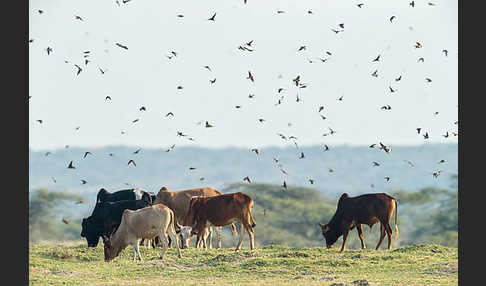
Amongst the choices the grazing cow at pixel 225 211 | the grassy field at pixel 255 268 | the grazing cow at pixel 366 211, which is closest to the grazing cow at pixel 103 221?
the grassy field at pixel 255 268

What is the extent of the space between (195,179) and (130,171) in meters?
15.5

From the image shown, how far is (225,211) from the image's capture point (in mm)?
23391

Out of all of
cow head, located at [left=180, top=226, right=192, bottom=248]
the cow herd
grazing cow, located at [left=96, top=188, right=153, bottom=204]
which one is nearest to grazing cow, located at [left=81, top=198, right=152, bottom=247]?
the cow herd

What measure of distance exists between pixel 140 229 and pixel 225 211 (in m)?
2.38

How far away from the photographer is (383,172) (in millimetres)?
193375

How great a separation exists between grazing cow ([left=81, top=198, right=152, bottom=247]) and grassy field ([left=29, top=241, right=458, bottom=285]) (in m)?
2.24

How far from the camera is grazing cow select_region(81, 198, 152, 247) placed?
25.8 m

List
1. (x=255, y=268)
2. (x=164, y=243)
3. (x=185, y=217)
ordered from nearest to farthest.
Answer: (x=255, y=268)
(x=164, y=243)
(x=185, y=217)

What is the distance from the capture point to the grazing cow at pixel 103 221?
2578cm

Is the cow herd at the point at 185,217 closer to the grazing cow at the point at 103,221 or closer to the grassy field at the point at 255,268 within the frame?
the grazing cow at the point at 103,221

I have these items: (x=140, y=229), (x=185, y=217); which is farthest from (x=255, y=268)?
(x=185, y=217)

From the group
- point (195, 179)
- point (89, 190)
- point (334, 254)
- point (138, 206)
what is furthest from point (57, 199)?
point (195, 179)

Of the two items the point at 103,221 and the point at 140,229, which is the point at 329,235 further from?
the point at 103,221

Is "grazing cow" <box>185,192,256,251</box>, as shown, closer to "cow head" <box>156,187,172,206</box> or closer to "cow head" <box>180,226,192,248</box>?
"cow head" <box>180,226,192,248</box>
